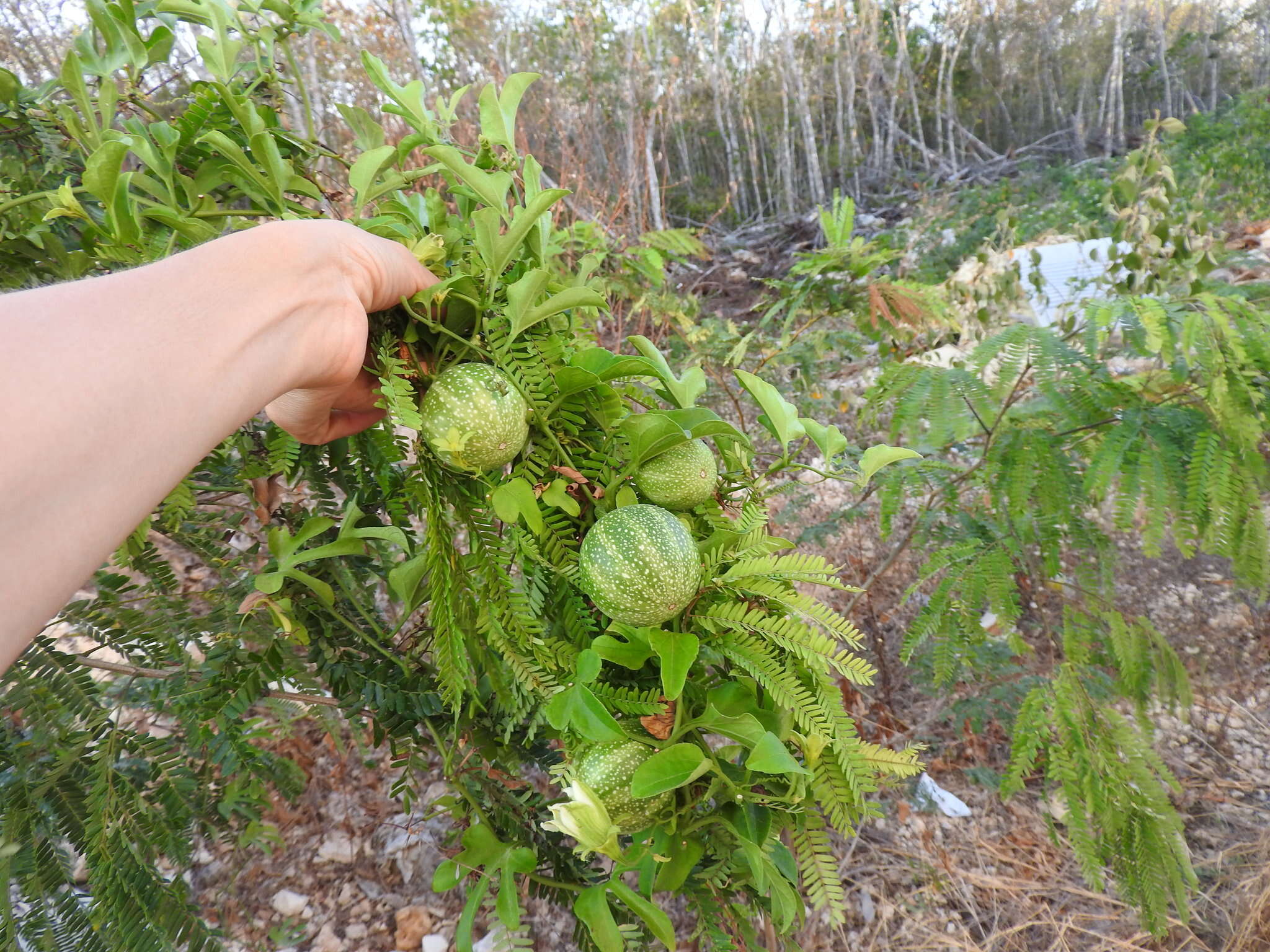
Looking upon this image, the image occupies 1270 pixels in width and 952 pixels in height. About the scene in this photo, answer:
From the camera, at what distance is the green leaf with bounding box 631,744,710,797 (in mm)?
557

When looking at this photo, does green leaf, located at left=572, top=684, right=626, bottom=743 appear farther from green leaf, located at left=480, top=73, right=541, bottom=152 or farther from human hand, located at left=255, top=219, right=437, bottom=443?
green leaf, located at left=480, top=73, right=541, bottom=152

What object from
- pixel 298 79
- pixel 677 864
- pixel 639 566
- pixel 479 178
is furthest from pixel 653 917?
pixel 298 79

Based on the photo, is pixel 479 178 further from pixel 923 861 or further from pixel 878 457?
pixel 923 861

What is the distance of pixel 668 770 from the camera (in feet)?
1.90

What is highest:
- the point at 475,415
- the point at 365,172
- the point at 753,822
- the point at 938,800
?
the point at 365,172

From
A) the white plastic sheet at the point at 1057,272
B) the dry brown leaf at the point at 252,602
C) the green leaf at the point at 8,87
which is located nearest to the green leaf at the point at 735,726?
Answer: the dry brown leaf at the point at 252,602

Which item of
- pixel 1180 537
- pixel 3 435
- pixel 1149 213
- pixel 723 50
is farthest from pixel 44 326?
pixel 723 50

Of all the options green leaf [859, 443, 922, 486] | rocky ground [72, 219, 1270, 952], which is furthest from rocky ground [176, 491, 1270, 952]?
green leaf [859, 443, 922, 486]

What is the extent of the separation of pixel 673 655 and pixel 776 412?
0.95 ft

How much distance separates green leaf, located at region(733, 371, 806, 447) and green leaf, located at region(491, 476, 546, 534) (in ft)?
0.81

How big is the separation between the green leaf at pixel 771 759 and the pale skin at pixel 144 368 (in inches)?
19.3

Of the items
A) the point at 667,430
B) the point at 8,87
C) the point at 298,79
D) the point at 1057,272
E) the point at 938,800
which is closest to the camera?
the point at 667,430

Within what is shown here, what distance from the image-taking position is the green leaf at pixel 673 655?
571 millimetres

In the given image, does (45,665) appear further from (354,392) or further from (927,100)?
(927,100)
